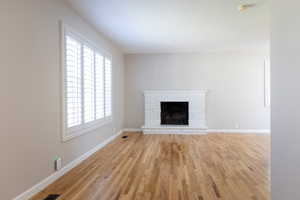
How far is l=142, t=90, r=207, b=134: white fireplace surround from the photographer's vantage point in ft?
20.2

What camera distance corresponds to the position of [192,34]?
4480 millimetres

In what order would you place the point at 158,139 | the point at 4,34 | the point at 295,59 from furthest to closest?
the point at 158,139
the point at 4,34
the point at 295,59

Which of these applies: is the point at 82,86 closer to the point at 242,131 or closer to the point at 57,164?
the point at 57,164

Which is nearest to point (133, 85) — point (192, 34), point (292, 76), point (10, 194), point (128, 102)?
point (128, 102)

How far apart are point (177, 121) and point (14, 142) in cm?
509

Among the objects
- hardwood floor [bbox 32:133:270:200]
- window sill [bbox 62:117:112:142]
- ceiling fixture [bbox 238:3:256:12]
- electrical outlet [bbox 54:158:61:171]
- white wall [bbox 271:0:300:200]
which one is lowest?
hardwood floor [bbox 32:133:270:200]

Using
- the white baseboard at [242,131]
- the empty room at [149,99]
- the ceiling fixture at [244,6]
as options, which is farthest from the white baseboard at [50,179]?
the white baseboard at [242,131]

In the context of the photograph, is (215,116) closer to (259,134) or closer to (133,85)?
(259,134)

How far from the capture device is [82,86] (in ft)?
11.6

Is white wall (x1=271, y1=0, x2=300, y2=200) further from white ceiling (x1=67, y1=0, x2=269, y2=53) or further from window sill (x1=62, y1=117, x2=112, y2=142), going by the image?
window sill (x1=62, y1=117, x2=112, y2=142)

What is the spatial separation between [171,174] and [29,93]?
89.6 inches

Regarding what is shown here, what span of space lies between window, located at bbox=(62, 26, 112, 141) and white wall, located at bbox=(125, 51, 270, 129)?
188 cm

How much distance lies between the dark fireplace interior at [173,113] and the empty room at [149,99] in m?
0.04

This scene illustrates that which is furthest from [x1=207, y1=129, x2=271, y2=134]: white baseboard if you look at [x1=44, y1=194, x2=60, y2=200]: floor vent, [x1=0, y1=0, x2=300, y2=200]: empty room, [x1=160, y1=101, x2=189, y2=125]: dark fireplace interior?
[x1=44, y1=194, x2=60, y2=200]: floor vent
